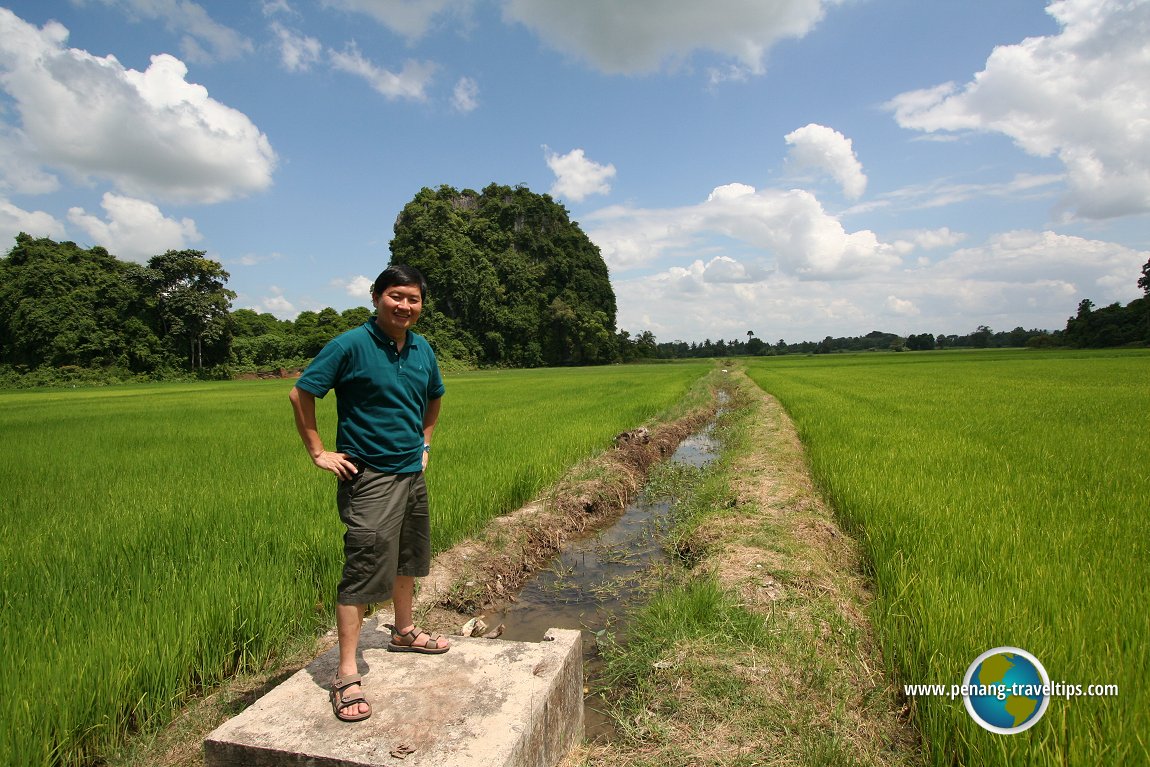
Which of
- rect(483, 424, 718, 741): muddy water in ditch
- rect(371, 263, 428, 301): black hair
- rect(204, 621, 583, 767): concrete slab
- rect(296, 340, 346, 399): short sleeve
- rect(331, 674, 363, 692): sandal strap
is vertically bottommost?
rect(483, 424, 718, 741): muddy water in ditch

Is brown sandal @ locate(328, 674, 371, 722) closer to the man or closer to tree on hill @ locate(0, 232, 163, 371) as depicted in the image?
the man

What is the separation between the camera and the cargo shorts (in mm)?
2072

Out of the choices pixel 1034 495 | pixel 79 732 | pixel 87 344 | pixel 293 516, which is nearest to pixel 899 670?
pixel 1034 495

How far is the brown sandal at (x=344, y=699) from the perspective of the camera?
1.83m

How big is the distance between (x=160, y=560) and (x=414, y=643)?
6.63ft

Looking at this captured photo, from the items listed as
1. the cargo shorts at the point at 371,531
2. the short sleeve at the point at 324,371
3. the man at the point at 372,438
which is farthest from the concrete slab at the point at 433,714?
the short sleeve at the point at 324,371

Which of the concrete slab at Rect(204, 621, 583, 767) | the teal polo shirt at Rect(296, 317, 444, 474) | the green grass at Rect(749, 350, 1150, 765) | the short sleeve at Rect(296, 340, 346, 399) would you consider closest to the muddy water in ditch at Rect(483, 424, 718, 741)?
the concrete slab at Rect(204, 621, 583, 767)

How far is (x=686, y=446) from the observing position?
1025 centimetres

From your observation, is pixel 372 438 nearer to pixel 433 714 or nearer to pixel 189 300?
pixel 433 714

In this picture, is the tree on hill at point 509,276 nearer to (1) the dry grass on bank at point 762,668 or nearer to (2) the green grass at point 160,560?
(2) the green grass at point 160,560

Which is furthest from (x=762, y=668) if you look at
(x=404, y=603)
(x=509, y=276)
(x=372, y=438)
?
(x=509, y=276)

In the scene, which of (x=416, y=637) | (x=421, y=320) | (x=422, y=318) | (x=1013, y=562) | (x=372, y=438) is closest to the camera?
(x=372, y=438)

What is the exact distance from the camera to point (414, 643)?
7.59 feet

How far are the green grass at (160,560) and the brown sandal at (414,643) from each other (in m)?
0.92
